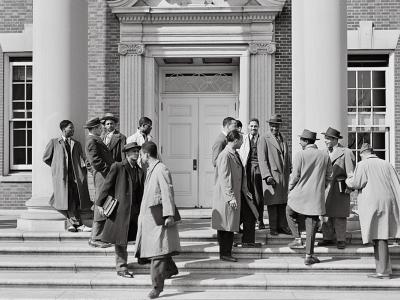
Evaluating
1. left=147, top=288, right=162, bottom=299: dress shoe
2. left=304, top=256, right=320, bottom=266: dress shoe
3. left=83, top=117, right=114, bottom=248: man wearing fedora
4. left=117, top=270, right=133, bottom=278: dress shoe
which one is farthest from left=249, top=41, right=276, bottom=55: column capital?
left=147, top=288, right=162, bottom=299: dress shoe

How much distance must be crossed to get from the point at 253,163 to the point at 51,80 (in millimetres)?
3765

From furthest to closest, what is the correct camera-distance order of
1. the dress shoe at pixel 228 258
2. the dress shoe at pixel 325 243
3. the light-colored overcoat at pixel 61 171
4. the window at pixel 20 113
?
the window at pixel 20 113 < the light-colored overcoat at pixel 61 171 < the dress shoe at pixel 325 243 < the dress shoe at pixel 228 258

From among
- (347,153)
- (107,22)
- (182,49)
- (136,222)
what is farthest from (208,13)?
(136,222)

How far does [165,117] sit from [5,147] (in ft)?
12.1

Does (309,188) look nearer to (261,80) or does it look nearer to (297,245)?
(297,245)

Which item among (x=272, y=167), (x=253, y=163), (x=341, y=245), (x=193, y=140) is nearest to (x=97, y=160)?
(x=253, y=163)

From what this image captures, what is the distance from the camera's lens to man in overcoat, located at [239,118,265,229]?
976 centimetres

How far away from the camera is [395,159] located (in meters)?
13.3

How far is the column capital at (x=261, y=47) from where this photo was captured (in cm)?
1307

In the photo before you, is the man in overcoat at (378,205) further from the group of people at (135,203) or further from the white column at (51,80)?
the white column at (51,80)

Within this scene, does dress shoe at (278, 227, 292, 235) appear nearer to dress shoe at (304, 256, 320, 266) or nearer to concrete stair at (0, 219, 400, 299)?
concrete stair at (0, 219, 400, 299)

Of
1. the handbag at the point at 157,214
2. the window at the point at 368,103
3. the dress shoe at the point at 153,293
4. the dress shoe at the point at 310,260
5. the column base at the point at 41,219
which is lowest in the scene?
the dress shoe at the point at 153,293

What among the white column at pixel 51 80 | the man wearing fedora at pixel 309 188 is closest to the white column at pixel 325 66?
the man wearing fedora at pixel 309 188

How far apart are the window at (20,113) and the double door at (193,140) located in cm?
307
